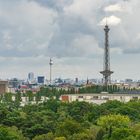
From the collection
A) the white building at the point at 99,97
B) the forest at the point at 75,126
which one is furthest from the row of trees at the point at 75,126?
the white building at the point at 99,97

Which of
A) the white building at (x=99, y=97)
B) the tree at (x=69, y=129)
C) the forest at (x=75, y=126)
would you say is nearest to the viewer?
the forest at (x=75, y=126)

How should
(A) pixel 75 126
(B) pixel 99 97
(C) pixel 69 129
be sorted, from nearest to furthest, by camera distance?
(C) pixel 69 129 < (A) pixel 75 126 < (B) pixel 99 97

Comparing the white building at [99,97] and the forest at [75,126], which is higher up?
the white building at [99,97]

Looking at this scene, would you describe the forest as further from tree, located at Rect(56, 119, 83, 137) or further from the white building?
the white building

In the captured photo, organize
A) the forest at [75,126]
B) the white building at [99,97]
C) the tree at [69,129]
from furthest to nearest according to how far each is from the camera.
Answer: the white building at [99,97] → the tree at [69,129] → the forest at [75,126]

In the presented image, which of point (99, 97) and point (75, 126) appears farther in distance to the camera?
point (99, 97)

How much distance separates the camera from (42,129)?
1416 inches

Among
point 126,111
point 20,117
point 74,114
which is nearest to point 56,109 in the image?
point 74,114

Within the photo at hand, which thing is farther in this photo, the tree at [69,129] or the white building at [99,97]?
the white building at [99,97]

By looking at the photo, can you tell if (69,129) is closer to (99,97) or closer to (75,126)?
(75,126)

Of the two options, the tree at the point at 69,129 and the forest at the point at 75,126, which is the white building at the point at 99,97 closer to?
the forest at the point at 75,126

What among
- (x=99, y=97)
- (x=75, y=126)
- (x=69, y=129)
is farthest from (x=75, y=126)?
(x=99, y=97)

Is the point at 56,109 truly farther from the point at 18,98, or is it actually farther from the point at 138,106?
the point at 18,98

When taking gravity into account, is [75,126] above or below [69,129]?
above
